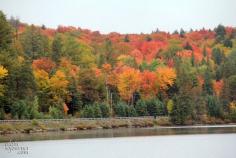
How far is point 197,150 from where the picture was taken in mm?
28062

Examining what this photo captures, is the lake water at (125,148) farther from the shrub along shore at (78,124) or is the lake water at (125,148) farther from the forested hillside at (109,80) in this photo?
the forested hillside at (109,80)

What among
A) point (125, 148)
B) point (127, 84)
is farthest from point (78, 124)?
point (125, 148)

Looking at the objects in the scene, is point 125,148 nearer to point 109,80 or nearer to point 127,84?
point 127,84

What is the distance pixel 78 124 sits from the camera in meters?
54.8

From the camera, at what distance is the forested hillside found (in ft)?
179

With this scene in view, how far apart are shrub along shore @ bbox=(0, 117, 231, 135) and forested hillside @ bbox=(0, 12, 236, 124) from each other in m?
1.47

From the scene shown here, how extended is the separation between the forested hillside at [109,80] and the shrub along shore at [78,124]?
1.47m

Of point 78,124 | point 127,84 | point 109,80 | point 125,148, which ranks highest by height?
point 109,80

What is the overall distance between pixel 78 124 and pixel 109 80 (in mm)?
16943

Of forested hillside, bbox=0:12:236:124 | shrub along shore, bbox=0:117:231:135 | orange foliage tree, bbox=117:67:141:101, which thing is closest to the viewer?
shrub along shore, bbox=0:117:231:135

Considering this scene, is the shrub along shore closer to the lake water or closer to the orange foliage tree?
the orange foliage tree

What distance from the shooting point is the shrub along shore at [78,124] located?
151 feet

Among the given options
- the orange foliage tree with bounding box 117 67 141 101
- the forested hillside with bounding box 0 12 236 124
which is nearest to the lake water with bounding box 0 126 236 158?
the forested hillside with bounding box 0 12 236 124

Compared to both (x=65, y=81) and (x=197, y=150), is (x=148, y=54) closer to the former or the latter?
(x=65, y=81)
